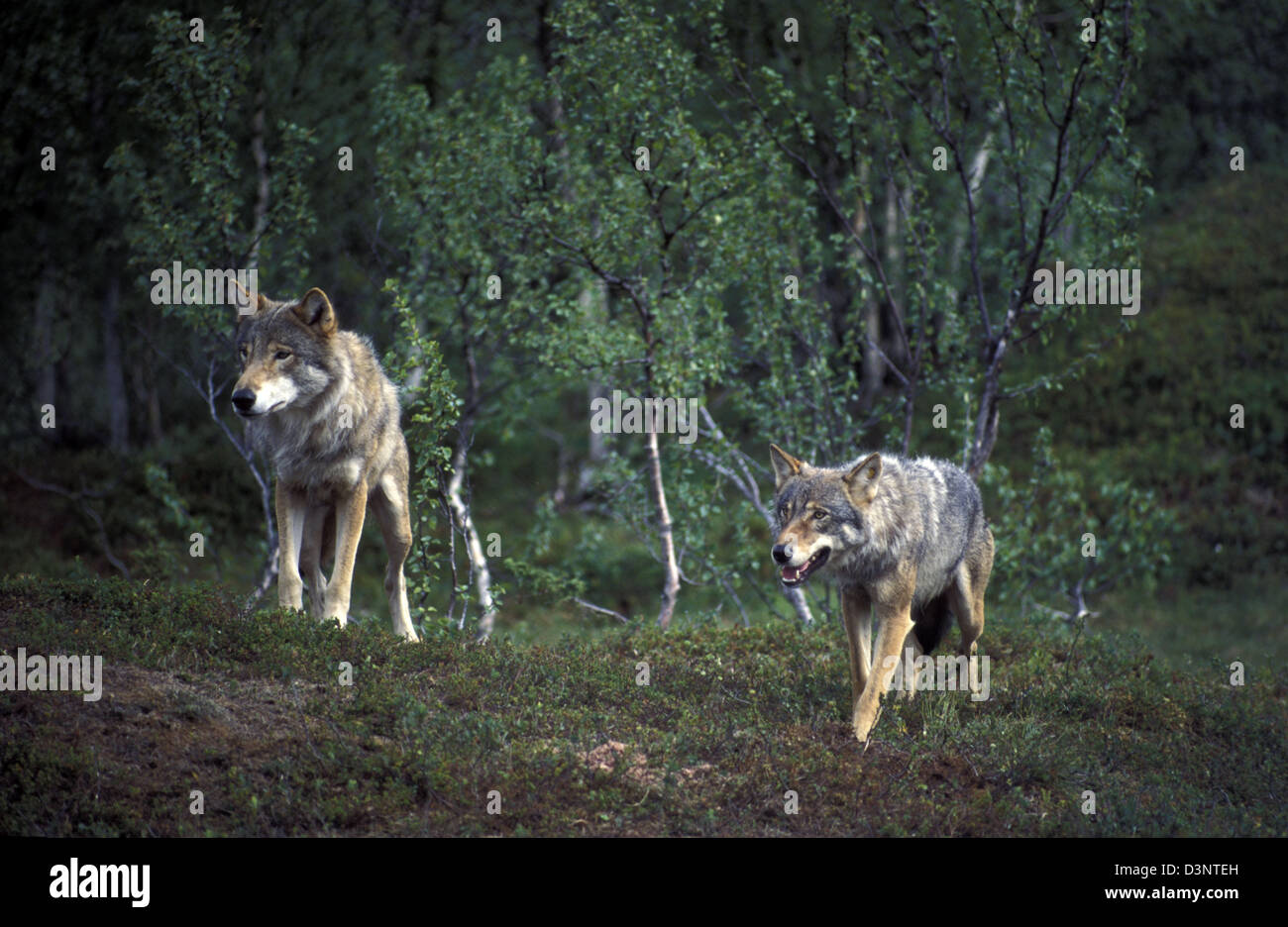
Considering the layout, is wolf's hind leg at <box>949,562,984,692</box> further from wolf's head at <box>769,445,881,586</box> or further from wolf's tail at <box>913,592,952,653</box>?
wolf's head at <box>769,445,881,586</box>

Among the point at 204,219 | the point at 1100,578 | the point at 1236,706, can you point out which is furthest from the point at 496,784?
the point at 1100,578

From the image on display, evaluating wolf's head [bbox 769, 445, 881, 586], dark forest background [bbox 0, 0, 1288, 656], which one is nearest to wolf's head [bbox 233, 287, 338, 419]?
dark forest background [bbox 0, 0, 1288, 656]

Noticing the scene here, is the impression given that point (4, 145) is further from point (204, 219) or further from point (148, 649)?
point (148, 649)

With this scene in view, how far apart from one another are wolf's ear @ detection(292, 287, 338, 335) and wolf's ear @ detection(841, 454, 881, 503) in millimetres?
4356

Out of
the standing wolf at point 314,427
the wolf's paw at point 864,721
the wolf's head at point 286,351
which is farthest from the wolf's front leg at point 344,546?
the wolf's paw at point 864,721

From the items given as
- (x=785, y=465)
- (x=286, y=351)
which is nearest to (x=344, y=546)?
(x=286, y=351)

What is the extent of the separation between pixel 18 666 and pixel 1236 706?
404 inches

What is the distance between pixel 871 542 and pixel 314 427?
4586mm

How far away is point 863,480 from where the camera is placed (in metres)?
8.45

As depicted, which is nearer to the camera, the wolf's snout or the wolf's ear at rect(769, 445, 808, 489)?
the wolf's snout

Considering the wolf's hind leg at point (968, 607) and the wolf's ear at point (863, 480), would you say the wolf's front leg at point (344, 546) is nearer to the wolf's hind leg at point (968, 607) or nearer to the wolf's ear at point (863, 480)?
the wolf's ear at point (863, 480)

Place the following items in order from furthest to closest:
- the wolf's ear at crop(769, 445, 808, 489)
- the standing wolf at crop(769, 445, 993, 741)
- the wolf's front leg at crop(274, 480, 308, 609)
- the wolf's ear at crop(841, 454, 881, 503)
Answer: the wolf's front leg at crop(274, 480, 308, 609), the wolf's ear at crop(769, 445, 808, 489), the wolf's ear at crop(841, 454, 881, 503), the standing wolf at crop(769, 445, 993, 741)

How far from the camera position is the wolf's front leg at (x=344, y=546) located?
9.00 metres

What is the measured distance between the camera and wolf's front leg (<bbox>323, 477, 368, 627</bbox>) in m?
9.00
